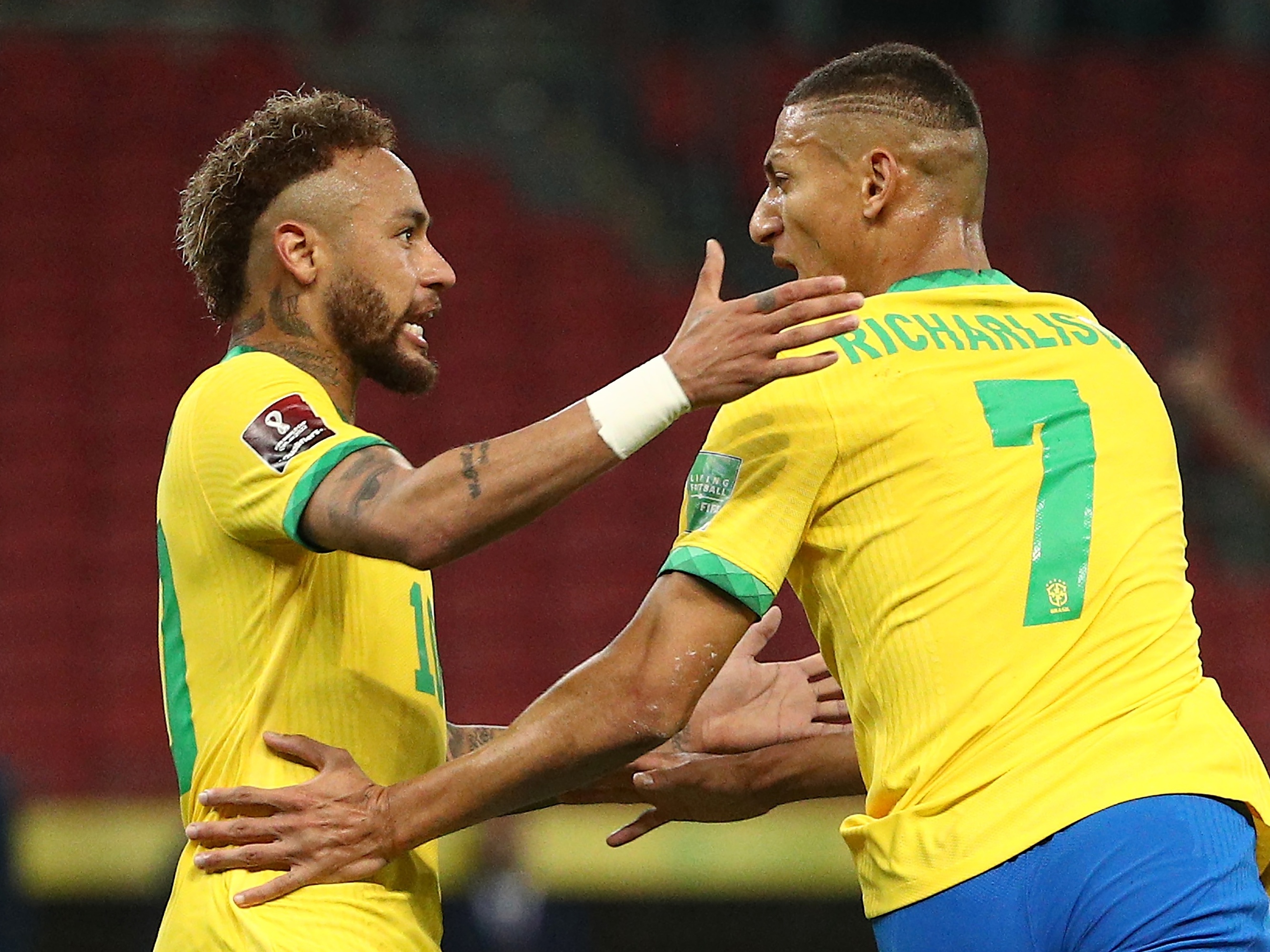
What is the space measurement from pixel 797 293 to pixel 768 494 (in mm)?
338

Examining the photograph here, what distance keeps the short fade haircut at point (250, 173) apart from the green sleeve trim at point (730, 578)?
1234mm

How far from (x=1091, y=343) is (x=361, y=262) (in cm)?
146

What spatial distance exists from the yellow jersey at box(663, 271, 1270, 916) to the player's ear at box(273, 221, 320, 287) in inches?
39.2

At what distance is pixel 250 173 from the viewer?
142 inches

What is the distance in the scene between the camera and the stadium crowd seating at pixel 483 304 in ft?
36.7

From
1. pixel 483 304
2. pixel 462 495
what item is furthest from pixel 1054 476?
pixel 483 304

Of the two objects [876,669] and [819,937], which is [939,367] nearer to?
[876,669]

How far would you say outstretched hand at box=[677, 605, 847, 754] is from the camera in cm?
365

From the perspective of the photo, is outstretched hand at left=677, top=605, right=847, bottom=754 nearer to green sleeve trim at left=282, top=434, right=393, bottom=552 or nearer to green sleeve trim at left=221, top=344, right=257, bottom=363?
green sleeve trim at left=282, top=434, right=393, bottom=552

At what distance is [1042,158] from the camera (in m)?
13.3

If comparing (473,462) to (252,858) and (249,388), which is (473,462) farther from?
(252,858)

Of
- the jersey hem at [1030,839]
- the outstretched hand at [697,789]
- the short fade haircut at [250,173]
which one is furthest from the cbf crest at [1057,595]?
the short fade haircut at [250,173]

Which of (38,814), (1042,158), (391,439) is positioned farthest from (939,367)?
(1042,158)

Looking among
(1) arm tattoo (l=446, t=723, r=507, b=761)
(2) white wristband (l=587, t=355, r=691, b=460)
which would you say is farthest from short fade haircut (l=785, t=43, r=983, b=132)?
(1) arm tattoo (l=446, t=723, r=507, b=761)
